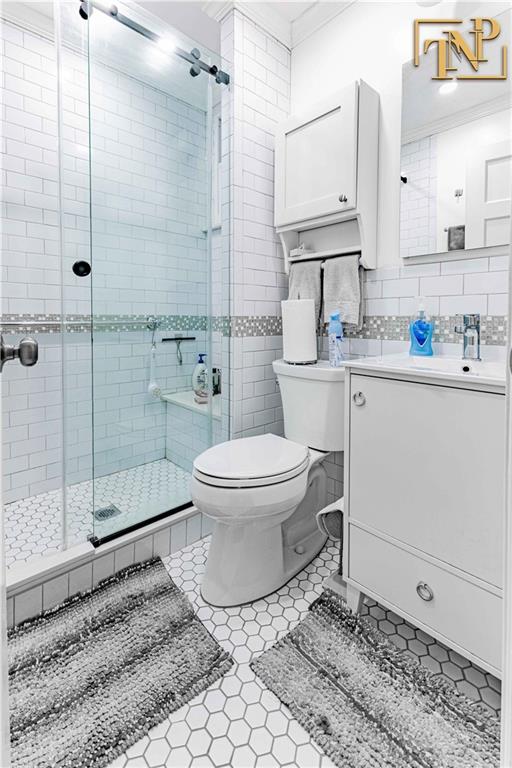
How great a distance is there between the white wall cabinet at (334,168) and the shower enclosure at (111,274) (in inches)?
12.0

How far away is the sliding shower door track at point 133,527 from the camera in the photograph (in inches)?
60.6

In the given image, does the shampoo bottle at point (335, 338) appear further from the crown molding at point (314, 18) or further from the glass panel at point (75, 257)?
the crown molding at point (314, 18)

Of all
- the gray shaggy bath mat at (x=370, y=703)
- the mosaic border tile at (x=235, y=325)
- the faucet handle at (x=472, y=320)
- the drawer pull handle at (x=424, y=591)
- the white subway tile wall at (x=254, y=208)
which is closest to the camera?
the gray shaggy bath mat at (x=370, y=703)

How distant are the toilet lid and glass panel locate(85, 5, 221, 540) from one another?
17.9 inches

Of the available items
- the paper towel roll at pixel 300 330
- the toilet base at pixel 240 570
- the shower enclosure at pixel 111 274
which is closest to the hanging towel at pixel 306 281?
the paper towel roll at pixel 300 330

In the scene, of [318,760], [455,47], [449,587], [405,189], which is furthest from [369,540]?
[455,47]

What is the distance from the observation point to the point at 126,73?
1.70m

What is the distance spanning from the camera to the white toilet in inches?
52.3

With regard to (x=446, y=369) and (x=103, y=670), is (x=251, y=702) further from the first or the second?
(x=446, y=369)

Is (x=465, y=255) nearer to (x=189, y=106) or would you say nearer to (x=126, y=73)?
(x=189, y=106)

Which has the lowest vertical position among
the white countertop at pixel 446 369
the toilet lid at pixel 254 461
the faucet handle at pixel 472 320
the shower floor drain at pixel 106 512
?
the shower floor drain at pixel 106 512

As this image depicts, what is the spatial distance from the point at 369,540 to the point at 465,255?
1060 millimetres

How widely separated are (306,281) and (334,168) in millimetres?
492

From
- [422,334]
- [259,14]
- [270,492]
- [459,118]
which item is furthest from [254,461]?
[259,14]
